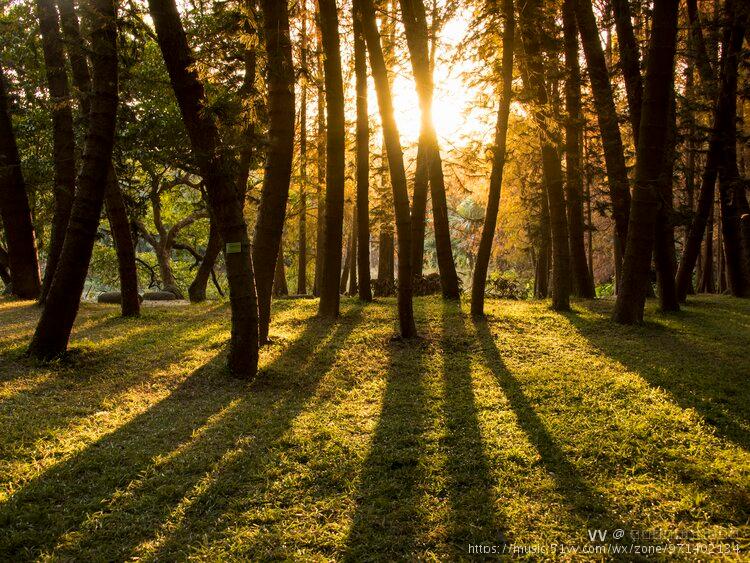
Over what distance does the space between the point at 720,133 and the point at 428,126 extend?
650 cm

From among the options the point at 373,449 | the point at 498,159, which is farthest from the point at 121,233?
the point at 373,449

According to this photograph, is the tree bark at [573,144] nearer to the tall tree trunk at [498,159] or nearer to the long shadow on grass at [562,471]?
the tall tree trunk at [498,159]

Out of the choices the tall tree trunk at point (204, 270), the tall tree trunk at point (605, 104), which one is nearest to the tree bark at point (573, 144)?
the tall tree trunk at point (605, 104)

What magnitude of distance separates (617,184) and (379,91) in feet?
20.6

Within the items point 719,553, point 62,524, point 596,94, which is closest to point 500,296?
point 596,94

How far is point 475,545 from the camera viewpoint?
10.1 ft

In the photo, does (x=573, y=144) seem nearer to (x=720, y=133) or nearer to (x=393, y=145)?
(x=720, y=133)

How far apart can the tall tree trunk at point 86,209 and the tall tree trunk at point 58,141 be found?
4289mm

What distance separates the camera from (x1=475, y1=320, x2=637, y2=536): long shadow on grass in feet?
10.8

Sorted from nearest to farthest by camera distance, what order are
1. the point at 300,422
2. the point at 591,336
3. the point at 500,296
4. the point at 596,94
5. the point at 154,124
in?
the point at 300,422 < the point at 591,336 < the point at 596,94 < the point at 154,124 < the point at 500,296

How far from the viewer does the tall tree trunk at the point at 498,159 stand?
8.91 m

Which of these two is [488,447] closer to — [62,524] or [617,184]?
[62,524]

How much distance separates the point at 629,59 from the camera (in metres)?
10.3

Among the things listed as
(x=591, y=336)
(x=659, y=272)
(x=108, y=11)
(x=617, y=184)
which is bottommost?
(x=591, y=336)
